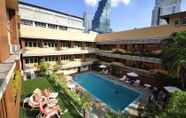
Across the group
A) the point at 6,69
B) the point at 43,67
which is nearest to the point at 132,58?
the point at 43,67

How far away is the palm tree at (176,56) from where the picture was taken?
16.5 meters

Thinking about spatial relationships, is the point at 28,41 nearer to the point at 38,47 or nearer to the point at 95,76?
the point at 38,47

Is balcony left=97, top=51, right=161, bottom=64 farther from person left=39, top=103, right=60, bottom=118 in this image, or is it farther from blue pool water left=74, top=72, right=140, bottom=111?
person left=39, top=103, right=60, bottom=118

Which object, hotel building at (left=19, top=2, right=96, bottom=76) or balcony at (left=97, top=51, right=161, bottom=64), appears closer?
balcony at (left=97, top=51, right=161, bottom=64)

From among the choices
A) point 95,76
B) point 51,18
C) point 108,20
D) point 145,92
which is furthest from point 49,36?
point 108,20

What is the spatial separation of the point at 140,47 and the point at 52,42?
612 inches

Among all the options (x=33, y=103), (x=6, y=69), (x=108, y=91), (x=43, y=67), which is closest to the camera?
(x=6, y=69)

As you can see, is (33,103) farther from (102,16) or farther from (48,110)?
(102,16)

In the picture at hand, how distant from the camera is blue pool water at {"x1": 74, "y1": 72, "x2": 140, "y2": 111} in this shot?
1755cm

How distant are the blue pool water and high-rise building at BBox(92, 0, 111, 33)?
94075mm

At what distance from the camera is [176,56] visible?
55.3 ft

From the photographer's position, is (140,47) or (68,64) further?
(68,64)

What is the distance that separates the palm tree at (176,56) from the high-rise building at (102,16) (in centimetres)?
10210

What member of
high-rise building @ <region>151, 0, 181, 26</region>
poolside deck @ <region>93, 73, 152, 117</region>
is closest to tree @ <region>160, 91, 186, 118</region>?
poolside deck @ <region>93, 73, 152, 117</region>
